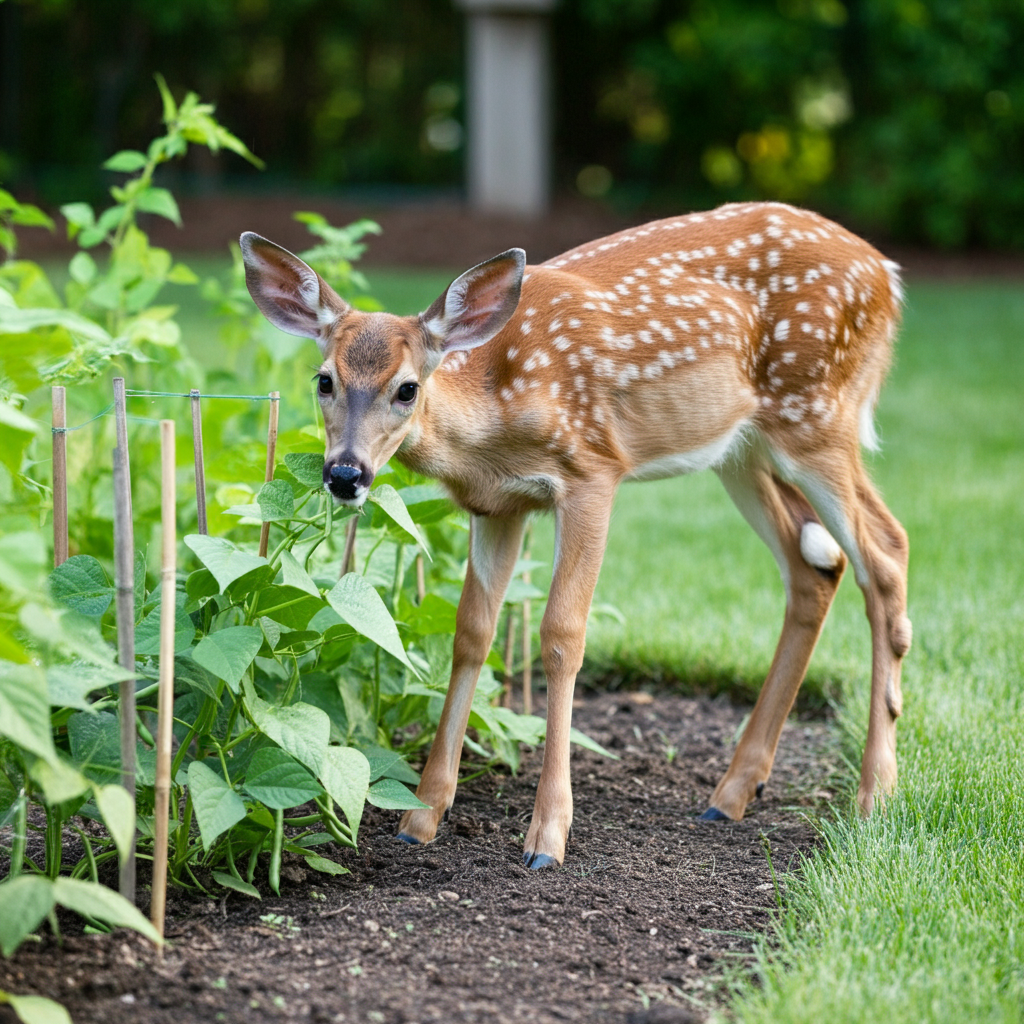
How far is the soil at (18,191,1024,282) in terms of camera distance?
15844 millimetres

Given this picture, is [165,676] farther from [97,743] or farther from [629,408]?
[629,408]

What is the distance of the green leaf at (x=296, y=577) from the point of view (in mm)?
2756

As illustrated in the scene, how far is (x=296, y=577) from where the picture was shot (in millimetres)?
2785

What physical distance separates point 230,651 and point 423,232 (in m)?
14.3

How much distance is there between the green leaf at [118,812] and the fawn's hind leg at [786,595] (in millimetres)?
1826

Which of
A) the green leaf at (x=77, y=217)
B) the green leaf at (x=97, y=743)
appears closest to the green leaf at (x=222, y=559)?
the green leaf at (x=97, y=743)

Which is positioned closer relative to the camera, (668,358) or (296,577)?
(296,577)

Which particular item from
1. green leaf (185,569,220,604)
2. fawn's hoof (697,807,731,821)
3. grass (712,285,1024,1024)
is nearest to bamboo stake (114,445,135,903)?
green leaf (185,569,220,604)

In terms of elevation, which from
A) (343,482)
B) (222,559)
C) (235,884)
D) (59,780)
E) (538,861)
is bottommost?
(538,861)

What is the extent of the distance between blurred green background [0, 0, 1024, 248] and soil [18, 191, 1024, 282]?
0.38 metres

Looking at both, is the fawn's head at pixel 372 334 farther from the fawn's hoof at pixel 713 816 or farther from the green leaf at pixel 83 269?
the fawn's hoof at pixel 713 816

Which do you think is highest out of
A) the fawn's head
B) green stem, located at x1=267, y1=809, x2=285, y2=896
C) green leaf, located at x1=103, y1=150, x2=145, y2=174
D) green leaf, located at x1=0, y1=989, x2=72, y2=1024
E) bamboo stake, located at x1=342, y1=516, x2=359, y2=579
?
green leaf, located at x1=103, y1=150, x2=145, y2=174

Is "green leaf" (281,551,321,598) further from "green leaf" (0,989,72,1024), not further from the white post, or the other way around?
the white post

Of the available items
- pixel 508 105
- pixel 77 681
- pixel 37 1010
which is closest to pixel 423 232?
pixel 508 105
